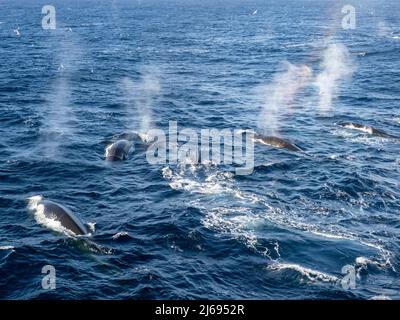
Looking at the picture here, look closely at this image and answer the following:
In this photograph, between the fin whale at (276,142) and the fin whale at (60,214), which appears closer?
the fin whale at (60,214)

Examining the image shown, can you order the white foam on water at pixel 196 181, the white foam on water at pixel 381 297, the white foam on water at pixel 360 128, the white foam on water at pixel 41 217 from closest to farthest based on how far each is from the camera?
the white foam on water at pixel 381 297
the white foam on water at pixel 41 217
the white foam on water at pixel 196 181
the white foam on water at pixel 360 128

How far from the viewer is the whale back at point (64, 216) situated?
34.2 m

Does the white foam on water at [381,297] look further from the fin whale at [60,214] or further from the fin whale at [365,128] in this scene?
the fin whale at [365,128]

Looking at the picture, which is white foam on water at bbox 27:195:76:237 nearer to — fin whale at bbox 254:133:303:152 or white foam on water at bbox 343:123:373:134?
fin whale at bbox 254:133:303:152

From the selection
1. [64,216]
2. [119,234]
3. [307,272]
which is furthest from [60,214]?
[307,272]

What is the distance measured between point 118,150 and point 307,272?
81.4ft

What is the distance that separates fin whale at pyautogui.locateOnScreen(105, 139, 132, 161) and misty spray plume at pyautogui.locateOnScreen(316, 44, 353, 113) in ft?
96.8

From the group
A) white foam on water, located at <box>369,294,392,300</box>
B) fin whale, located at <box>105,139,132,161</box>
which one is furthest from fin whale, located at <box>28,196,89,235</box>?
white foam on water, located at <box>369,294,392,300</box>

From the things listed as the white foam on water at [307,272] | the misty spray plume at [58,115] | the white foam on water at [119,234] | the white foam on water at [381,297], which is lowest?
the white foam on water at [381,297]

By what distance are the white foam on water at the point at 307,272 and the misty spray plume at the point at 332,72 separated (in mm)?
40188

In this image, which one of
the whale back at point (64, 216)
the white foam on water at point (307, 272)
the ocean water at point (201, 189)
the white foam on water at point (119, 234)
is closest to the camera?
the white foam on water at point (307, 272)

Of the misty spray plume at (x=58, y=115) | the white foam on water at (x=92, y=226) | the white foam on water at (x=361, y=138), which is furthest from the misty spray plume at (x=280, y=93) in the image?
the white foam on water at (x=92, y=226)

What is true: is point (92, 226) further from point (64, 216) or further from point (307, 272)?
point (307, 272)

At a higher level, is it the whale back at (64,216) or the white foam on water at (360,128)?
the white foam on water at (360,128)
